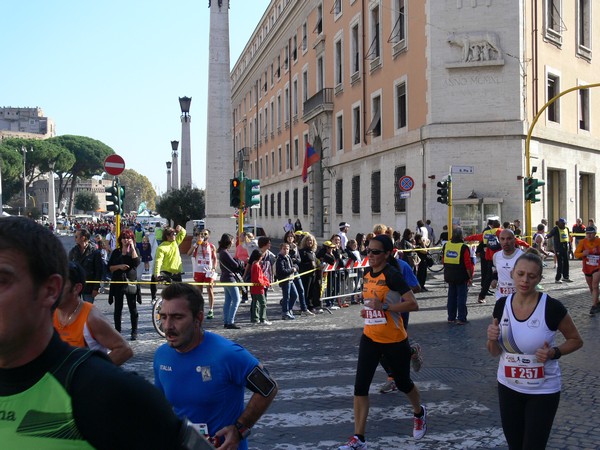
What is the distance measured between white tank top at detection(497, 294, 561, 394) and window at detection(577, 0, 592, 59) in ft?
98.0

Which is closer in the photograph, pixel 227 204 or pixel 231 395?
pixel 231 395

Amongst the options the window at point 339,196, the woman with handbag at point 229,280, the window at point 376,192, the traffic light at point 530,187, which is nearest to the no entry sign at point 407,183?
the traffic light at point 530,187

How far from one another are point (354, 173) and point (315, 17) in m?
12.9

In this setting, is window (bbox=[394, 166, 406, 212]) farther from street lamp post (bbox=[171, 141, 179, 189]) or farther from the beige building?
street lamp post (bbox=[171, 141, 179, 189])

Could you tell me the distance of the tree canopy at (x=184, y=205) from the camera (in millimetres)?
40562

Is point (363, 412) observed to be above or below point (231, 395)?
below

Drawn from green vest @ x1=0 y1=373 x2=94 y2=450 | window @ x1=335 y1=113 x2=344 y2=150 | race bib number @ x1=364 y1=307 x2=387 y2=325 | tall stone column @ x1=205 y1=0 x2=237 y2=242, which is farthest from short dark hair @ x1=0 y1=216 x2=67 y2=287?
window @ x1=335 y1=113 x2=344 y2=150

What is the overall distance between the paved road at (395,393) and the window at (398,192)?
49.6ft

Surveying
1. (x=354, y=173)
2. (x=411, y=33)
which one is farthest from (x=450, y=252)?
(x=354, y=173)

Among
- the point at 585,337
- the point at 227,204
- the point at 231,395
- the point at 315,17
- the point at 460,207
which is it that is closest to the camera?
the point at 231,395

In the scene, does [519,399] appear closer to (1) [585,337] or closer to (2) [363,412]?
(2) [363,412]

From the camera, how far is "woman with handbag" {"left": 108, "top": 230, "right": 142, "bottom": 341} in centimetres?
1154

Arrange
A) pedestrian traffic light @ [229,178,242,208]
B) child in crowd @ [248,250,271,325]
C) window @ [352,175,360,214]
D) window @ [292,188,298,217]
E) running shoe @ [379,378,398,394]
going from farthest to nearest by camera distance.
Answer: window @ [292,188,298,217] → window @ [352,175,360,214] → pedestrian traffic light @ [229,178,242,208] → child in crowd @ [248,250,271,325] → running shoe @ [379,378,398,394]

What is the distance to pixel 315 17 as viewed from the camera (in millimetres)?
42281
